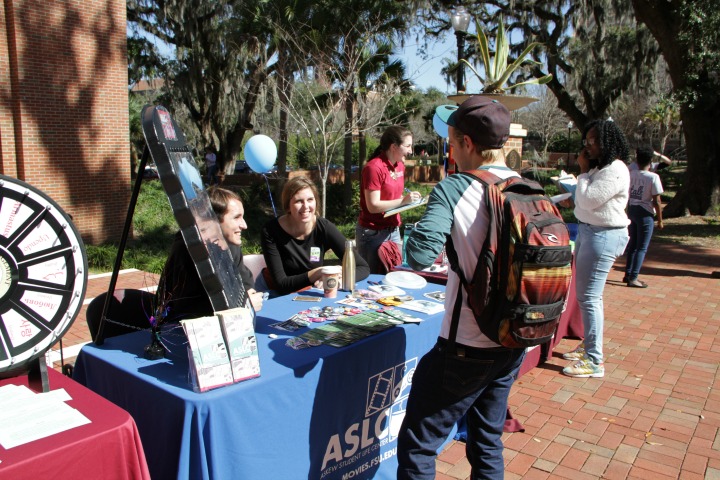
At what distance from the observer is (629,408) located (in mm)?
3846

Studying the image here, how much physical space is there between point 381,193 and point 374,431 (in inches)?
94.7

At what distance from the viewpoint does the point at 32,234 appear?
6.12 ft

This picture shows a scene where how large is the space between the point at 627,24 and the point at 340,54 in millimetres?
14269

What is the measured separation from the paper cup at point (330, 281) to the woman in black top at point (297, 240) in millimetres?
393

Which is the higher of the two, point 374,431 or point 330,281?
point 330,281

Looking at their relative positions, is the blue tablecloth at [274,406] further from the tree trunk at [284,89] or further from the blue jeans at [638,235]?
the tree trunk at [284,89]

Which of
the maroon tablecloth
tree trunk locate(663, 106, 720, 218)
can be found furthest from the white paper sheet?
tree trunk locate(663, 106, 720, 218)

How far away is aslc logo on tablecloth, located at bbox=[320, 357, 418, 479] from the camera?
2.50 meters

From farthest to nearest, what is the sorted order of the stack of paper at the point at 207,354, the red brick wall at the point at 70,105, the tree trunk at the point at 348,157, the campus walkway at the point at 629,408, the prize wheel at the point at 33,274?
the tree trunk at the point at 348,157 < the red brick wall at the point at 70,105 < the campus walkway at the point at 629,408 < the stack of paper at the point at 207,354 < the prize wheel at the point at 33,274

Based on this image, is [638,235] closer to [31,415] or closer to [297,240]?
[297,240]

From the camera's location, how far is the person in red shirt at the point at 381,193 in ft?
15.0

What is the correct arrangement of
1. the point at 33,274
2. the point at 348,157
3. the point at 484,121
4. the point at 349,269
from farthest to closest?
1. the point at 348,157
2. the point at 349,269
3. the point at 484,121
4. the point at 33,274

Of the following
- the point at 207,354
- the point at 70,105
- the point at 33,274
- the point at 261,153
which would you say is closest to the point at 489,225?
the point at 207,354

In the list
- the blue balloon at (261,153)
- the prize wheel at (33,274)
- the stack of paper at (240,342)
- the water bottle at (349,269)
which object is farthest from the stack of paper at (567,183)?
the prize wheel at (33,274)
